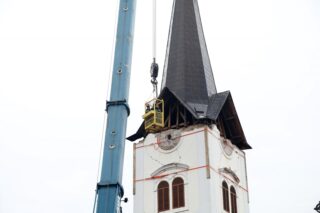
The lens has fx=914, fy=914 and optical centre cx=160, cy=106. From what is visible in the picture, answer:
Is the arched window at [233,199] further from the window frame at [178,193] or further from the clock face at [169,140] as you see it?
the clock face at [169,140]

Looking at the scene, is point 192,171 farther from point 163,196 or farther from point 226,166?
point 226,166

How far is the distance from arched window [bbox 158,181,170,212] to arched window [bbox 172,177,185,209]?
0.56 meters

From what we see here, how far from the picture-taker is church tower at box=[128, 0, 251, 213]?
6347 cm

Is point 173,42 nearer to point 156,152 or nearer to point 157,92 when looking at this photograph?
point 157,92

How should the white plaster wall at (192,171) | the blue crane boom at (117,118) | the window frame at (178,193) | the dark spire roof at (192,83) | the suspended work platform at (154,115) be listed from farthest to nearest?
1. the dark spire roof at (192,83)
2. the suspended work platform at (154,115)
3. the window frame at (178,193)
4. the white plaster wall at (192,171)
5. the blue crane boom at (117,118)

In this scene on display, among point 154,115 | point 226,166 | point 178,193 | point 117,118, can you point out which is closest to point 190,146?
point 226,166

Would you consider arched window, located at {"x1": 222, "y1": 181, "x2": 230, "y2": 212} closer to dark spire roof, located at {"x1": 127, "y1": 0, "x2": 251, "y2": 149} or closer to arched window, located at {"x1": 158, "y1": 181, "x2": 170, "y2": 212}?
arched window, located at {"x1": 158, "y1": 181, "x2": 170, "y2": 212}

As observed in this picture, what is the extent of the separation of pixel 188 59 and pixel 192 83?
7.39 feet

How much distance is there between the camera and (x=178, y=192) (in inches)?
2516

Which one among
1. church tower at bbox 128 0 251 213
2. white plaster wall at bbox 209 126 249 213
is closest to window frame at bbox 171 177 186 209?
church tower at bbox 128 0 251 213

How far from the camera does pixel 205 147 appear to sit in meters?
63.9

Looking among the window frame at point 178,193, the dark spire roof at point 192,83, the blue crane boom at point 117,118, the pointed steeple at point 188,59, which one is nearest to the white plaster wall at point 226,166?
the dark spire roof at point 192,83

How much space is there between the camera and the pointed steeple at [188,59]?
67.9 m

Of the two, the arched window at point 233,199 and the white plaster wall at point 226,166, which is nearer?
the white plaster wall at point 226,166
